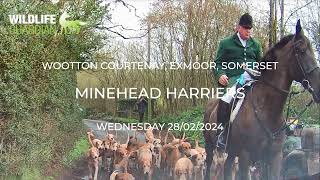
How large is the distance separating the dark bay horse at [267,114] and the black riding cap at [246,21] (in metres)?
0.30

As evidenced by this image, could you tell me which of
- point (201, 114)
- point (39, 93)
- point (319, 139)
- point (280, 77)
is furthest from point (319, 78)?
point (39, 93)

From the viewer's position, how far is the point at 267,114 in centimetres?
505

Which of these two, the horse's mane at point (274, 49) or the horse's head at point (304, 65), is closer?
the horse's head at point (304, 65)

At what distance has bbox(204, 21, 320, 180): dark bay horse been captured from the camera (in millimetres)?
4938

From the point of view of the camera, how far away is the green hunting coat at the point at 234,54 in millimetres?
4984

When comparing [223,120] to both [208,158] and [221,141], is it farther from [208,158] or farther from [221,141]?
[208,158]

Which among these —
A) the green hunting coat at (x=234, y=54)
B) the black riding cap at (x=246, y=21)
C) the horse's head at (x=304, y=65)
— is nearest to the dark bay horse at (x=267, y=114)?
the horse's head at (x=304, y=65)

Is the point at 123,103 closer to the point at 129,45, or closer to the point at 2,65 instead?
the point at 129,45

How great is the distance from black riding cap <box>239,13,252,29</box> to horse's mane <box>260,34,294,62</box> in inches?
11.2

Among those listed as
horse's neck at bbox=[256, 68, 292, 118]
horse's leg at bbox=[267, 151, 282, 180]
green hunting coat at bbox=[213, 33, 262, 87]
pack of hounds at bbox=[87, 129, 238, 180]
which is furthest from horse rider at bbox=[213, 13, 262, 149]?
horse's leg at bbox=[267, 151, 282, 180]

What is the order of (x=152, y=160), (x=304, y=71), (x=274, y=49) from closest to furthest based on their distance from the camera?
(x=304, y=71)
(x=274, y=49)
(x=152, y=160)

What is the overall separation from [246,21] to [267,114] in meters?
0.85

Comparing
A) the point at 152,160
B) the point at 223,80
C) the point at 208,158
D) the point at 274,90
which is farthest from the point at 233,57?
the point at 152,160

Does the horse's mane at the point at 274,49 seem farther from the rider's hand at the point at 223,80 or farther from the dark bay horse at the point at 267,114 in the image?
the rider's hand at the point at 223,80
